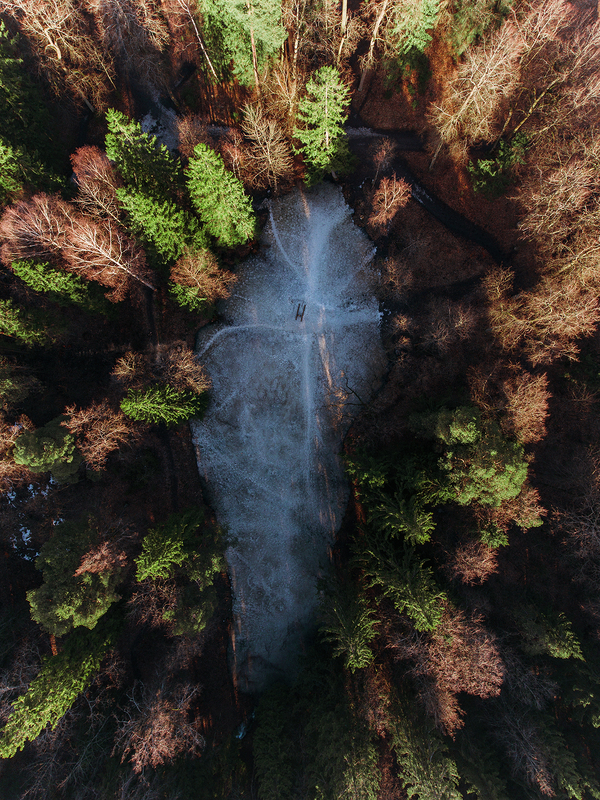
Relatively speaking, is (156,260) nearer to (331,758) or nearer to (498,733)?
(331,758)

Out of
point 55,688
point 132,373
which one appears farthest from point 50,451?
point 55,688

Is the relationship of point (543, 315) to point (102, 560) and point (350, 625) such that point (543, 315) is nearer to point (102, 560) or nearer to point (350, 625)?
point (350, 625)

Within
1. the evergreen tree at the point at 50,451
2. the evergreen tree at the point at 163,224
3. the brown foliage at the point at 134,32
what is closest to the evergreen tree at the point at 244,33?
the brown foliage at the point at 134,32

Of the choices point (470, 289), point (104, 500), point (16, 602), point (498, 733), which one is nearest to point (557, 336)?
point (470, 289)

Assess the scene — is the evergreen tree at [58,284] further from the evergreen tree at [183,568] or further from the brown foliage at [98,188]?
the evergreen tree at [183,568]

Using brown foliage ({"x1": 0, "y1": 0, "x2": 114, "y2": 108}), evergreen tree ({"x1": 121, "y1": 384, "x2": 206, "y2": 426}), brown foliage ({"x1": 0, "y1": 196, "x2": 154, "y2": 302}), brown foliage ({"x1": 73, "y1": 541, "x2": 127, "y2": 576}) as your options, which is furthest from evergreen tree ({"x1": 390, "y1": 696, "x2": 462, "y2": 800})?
brown foliage ({"x1": 0, "y1": 0, "x2": 114, "y2": 108})

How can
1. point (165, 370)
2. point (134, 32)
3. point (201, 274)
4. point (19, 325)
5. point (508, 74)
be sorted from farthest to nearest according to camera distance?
point (134, 32)
point (165, 370)
point (201, 274)
point (19, 325)
point (508, 74)
